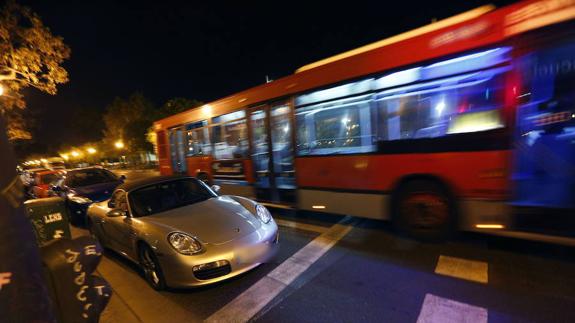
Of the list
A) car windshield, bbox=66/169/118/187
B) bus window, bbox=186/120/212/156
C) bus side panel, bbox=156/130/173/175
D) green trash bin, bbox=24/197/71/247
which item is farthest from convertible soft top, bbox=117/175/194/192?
bus side panel, bbox=156/130/173/175

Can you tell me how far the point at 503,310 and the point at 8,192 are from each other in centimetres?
407

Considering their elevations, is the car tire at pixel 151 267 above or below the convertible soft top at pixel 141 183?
below

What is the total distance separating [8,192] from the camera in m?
1.50

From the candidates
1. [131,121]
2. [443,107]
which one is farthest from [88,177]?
[131,121]

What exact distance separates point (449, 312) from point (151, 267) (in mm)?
3813

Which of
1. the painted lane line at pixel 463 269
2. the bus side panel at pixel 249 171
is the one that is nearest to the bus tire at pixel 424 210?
the painted lane line at pixel 463 269

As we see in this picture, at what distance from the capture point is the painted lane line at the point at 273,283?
3.43m

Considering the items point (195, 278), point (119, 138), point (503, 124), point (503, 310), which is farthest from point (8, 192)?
point (119, 138)

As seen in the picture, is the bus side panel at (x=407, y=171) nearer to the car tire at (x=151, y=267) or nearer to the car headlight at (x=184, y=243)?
the car headlight at (x=184, y=243)

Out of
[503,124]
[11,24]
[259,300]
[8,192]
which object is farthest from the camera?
[11,24]

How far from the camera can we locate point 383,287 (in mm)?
3666

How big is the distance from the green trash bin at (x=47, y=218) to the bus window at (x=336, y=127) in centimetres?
420

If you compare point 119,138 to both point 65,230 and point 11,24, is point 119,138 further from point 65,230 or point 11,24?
point 65,230

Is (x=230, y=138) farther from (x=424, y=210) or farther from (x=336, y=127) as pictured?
(x=424, y=210)
